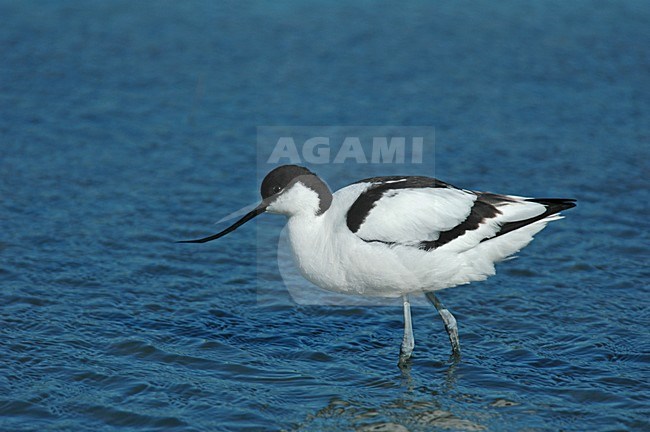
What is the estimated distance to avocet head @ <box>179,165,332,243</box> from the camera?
24.4ft

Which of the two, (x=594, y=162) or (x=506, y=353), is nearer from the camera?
(x=506, y=353)

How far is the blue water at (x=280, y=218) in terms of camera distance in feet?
22.9

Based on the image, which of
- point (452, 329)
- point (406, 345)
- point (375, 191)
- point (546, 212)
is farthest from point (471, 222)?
point (406, 345)

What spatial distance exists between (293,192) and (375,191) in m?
0.61

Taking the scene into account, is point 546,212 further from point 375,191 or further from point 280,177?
point 280,177

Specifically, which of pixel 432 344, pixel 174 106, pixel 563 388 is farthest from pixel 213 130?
pixel 563 388

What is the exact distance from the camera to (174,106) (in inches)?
537

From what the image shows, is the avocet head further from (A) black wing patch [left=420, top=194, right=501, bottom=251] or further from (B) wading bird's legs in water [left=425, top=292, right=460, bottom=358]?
(B) wading bird's legs in water [left=425, top=292, right=460, bottom=358]

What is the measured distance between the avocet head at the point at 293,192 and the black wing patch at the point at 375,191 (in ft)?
0.95

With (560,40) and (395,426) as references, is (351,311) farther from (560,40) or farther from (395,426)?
(560,40)

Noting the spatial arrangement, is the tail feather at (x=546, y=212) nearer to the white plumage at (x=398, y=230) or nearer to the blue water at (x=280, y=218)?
the white plumage at (x=398, y=230)

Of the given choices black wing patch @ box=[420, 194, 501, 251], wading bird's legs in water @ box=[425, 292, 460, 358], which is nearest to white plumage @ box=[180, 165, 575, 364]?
black wing patch @ box=[420, 194, 501, 251]

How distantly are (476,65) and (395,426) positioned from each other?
946cm

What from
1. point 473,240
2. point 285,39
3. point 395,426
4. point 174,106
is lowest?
point 395,426
